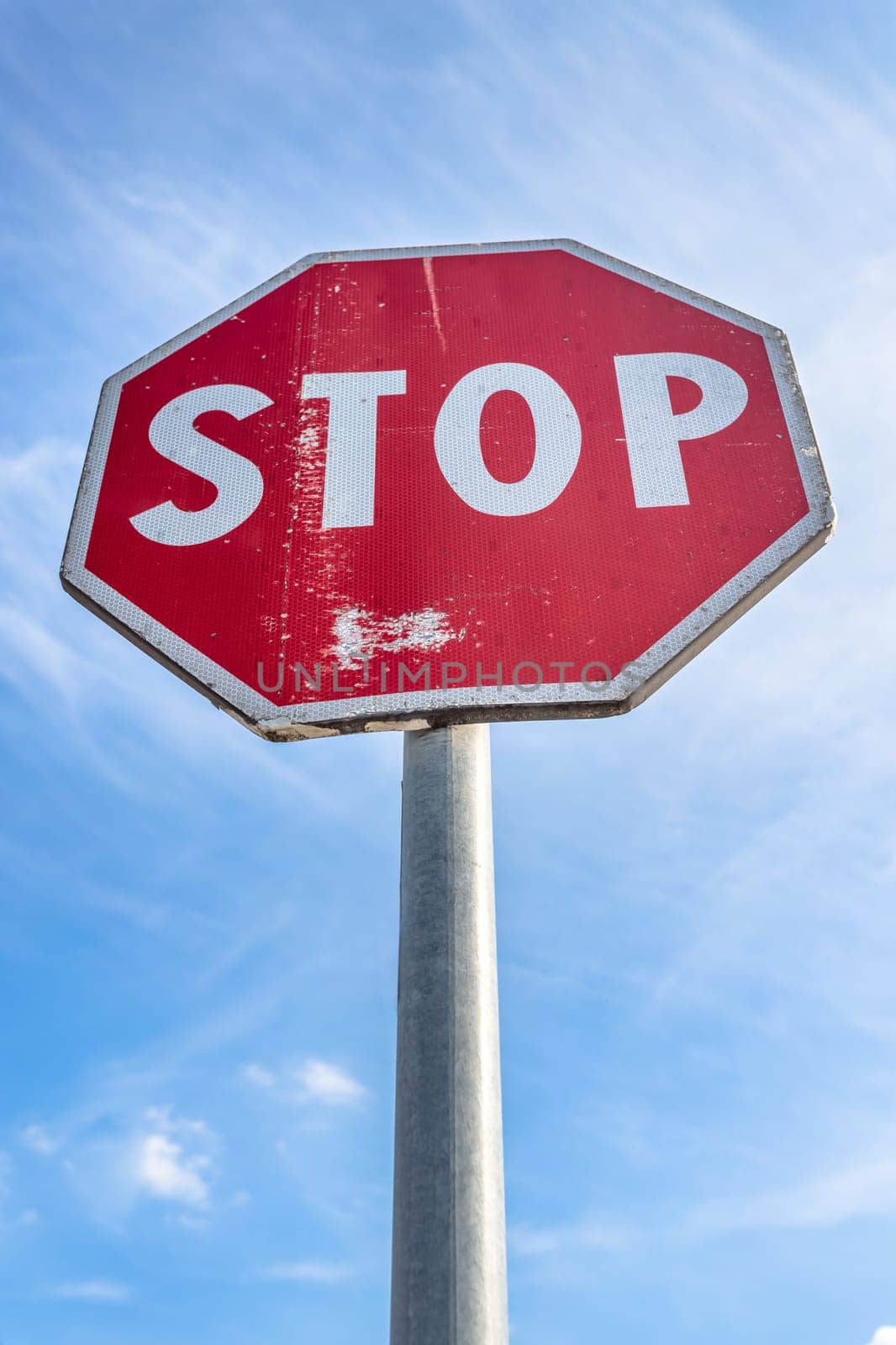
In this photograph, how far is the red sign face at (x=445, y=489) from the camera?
245 centimetres

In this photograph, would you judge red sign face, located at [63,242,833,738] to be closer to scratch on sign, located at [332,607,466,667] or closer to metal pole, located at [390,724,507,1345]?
scratch on sign, located at [332,607,466,667]

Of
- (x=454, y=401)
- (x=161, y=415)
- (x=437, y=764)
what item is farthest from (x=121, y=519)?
(x=437, y=764)

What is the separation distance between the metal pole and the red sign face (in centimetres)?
18

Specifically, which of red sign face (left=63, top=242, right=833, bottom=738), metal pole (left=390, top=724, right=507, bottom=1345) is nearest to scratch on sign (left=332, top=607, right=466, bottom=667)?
red sign face (left=63, top=242, right=833, bottom=738)

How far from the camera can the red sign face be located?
2447 millimetres

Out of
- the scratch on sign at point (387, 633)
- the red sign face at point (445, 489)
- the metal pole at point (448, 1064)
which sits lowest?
the metal pole at point (448, 1064)

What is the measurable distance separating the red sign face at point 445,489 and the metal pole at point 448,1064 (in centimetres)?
18

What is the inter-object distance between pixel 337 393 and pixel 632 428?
0.81 metres

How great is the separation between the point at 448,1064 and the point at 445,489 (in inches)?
55.2

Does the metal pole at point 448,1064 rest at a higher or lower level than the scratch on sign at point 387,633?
lower

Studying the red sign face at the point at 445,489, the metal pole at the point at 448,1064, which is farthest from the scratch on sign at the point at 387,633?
the metal pole at the point at 448,1064

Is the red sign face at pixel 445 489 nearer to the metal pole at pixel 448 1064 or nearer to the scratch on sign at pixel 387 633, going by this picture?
the scratch on sign at pixel 387 633

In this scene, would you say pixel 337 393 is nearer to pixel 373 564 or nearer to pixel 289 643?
pixel 373 564

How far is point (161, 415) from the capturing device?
3.11 m
